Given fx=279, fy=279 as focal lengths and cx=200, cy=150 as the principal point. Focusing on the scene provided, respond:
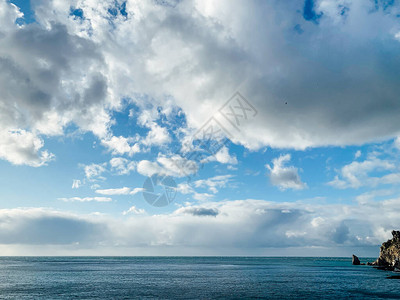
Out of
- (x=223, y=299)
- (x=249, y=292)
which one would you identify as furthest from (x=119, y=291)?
(x=249, y=292)

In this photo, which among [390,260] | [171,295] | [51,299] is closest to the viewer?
[51,299]

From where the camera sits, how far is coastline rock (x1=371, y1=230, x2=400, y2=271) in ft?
461

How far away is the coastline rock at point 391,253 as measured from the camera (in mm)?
140575

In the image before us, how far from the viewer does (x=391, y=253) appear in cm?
15162

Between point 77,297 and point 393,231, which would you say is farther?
point 393,231

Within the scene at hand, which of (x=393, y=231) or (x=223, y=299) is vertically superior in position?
(x=393, y=231)

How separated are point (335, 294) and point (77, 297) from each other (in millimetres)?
58082

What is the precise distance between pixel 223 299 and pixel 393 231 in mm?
143379

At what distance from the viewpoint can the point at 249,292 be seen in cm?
6625

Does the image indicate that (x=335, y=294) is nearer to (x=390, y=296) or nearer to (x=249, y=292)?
(x=390, y=296)

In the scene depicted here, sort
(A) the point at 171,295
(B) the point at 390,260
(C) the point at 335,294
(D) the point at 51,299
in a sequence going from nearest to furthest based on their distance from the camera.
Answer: (D) the point at 51,299
(A) the point at 171,295
(C) the point at 335,294
(B) the point at 390,260

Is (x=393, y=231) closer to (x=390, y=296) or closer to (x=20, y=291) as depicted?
(x=390, y=296)

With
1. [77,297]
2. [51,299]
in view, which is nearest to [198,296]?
[77,297]

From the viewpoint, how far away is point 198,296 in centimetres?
5994
